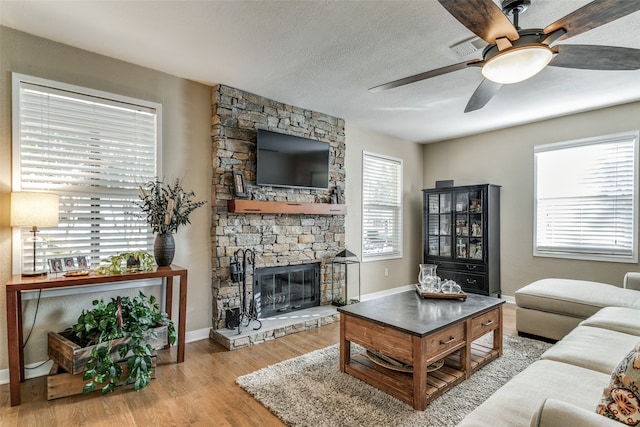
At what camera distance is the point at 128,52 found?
2.84 metres

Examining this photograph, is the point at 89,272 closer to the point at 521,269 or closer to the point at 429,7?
the point at 429,7

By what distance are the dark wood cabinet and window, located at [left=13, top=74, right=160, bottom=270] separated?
415 cm

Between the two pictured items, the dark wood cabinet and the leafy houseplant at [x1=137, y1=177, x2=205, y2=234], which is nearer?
the leafy houseplant at [x1=137, y1=177, x2=205, y2=234]

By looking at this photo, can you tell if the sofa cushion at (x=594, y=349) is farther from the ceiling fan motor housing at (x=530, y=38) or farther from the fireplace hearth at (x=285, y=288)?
the fireplace hearth at (x=285, y=288)

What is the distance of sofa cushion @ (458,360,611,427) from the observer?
4.30 ft

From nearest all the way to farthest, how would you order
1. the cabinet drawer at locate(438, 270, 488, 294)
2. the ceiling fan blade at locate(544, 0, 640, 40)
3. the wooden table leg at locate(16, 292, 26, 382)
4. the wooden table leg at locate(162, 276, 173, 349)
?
the ceiling fan blade at locate(544, 0, 640, 40)
the wooden table leg at locate(16, 292, 26, 382)
the wooden table leg at locate(162, 276, 173, 349)
the cabinet drawer at locate(438, 270, 488, 294)

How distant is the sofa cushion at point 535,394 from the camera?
1311 millimetres

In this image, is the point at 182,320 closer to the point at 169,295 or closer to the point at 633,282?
the point at 169,295

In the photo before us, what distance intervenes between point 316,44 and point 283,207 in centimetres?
181

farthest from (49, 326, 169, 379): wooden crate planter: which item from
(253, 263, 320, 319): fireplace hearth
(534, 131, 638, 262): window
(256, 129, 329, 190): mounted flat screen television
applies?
(534, 131, 638, 262): window

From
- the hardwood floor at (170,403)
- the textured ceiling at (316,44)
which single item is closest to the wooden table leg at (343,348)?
the hardwood floor at (170,403)

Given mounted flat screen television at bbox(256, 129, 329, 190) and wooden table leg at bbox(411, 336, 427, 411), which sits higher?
mounted flat screen television at bbox(256, 129, 329, 190)

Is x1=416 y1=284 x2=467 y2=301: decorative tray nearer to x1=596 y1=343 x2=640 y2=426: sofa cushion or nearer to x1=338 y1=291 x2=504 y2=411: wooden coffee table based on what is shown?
x1=338 y1=291 x2=504 y2=411: wooden coffee table

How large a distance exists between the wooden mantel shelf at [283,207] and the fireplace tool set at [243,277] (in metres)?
0.46
